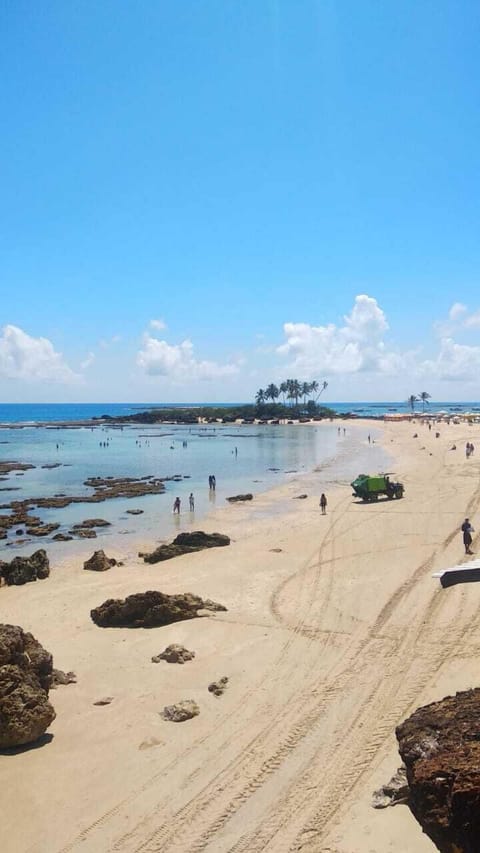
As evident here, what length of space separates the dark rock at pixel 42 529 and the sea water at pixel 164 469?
58 centimetres

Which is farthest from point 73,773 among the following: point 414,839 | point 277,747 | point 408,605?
point 408,605

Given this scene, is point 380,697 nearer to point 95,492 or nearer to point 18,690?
point 18,690

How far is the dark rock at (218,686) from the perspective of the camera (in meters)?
11.5

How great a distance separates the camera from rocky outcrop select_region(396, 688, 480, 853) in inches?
171

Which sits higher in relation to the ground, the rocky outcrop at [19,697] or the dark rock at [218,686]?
the rocky outcrop at [19,697]

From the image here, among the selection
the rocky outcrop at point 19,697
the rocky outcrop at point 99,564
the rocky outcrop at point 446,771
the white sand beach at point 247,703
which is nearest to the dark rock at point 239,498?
the rocky outcrop at point 99,564

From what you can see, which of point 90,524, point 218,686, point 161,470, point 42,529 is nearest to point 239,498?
point 90,524

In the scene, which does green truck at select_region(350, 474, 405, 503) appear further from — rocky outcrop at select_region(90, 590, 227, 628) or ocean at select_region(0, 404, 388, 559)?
rocky outcrop at select_region(90, 590, 227, 628)

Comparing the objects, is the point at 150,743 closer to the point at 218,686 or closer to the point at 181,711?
the point at 181,711

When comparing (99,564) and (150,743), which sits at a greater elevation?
(150,743)

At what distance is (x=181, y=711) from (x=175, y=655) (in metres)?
2.47

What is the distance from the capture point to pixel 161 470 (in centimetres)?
5922

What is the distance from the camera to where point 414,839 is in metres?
6.75

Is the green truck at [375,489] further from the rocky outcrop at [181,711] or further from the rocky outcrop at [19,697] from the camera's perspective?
the rocky outcrop at [19,697]
